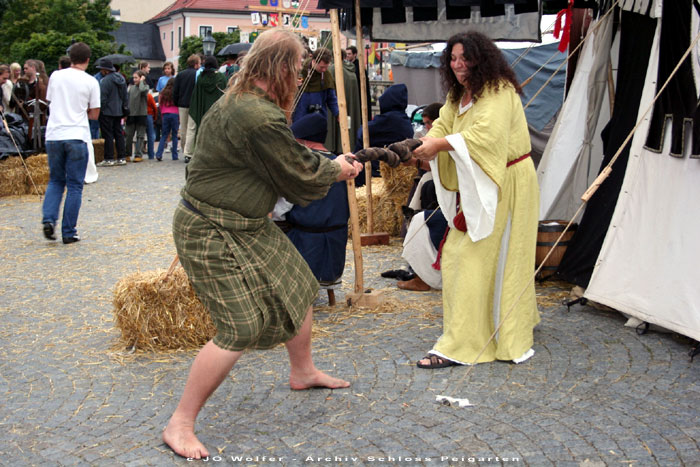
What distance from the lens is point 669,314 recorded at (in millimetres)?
Answer: 4891

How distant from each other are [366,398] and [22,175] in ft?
30.4

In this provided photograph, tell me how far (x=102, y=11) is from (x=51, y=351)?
3650 cm

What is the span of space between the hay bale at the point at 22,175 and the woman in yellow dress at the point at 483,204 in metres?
8.48

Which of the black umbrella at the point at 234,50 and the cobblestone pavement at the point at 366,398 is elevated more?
the black umbrella at the point at 234,50

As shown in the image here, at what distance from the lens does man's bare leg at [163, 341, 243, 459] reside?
131 inches

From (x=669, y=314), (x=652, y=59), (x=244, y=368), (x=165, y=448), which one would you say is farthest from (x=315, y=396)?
(x=652, y=59)

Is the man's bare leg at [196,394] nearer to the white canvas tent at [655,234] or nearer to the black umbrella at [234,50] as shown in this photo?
the white canvas tent at [655,234]

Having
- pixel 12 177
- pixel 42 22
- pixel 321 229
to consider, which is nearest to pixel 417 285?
pixel 321 229

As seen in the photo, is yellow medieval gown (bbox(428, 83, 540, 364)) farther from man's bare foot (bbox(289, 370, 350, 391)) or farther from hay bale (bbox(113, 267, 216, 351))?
hay bale (bbox(113, 267, 216, 351))

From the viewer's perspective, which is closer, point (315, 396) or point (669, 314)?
point (315, 396)

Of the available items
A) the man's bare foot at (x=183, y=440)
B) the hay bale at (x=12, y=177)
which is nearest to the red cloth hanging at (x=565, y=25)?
the man's bare foot at (x=183, y=440)

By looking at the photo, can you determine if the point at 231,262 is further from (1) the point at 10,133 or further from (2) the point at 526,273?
(1) the point at 10,133

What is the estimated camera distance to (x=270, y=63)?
11.1 feet

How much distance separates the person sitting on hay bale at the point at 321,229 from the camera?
5.54 m
